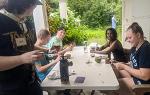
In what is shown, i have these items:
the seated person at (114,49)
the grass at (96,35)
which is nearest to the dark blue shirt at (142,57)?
the seated person at (114,49)

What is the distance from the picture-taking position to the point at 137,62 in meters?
2.62

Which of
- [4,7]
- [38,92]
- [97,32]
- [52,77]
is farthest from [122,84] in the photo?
[97,32]

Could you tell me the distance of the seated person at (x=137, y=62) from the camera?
7.99 feet

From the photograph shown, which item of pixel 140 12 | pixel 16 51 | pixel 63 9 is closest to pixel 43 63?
pixel 16 51

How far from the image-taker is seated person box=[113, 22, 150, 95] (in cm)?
244

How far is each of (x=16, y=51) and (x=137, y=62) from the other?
4.67ft

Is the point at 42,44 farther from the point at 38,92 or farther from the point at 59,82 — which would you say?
the point at 38,92

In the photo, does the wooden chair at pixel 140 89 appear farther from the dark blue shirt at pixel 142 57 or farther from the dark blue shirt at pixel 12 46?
the dark blue shirt at pixel 12 46

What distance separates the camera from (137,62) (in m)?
2.62

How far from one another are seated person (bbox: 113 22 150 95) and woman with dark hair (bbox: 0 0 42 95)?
117cm

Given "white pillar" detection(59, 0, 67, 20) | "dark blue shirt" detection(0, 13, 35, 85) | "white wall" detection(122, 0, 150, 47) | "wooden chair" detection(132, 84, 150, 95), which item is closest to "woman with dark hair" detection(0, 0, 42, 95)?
"dark blue shirt" detection(0, 13, 35, 85)

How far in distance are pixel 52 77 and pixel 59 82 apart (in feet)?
0.55

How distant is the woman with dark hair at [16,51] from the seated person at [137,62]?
1170mm

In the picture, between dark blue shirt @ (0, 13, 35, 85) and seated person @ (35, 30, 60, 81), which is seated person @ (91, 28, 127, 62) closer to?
seated person @ (35, 30, 60, 81)
